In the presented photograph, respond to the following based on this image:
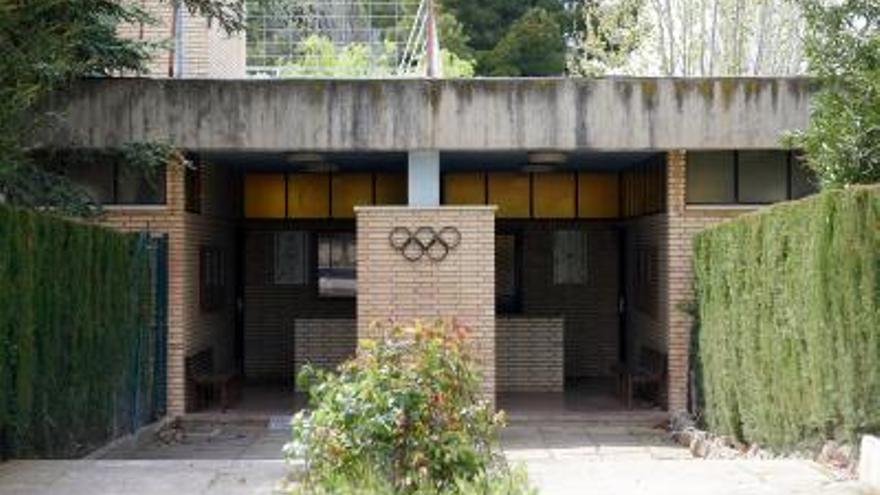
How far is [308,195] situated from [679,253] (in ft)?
23.8

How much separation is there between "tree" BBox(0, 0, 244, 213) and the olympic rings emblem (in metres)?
3.51

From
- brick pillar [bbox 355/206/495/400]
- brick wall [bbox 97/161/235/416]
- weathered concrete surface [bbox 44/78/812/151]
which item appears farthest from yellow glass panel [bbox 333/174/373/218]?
brick pillar [bbox 355/206/495/400]

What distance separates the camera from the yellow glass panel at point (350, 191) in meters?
22.7

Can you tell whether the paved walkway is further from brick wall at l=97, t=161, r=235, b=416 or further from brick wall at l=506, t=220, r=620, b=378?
brick wall at l=506, t=220, r=620, b=378

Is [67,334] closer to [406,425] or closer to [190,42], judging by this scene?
[406,425]

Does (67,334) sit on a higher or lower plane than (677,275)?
lower

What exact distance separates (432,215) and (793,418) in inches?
248

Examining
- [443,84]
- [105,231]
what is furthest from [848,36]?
[105,231]

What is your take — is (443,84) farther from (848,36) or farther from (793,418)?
(793,418)

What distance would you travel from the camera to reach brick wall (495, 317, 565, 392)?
21344 mm

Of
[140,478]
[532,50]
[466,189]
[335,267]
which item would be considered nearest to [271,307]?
[335,267]

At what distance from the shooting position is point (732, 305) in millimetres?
14352

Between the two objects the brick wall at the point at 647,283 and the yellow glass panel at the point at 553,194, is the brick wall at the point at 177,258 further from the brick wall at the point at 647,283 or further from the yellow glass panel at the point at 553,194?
the brick wall at the point at 647,283

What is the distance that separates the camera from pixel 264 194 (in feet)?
75.6
